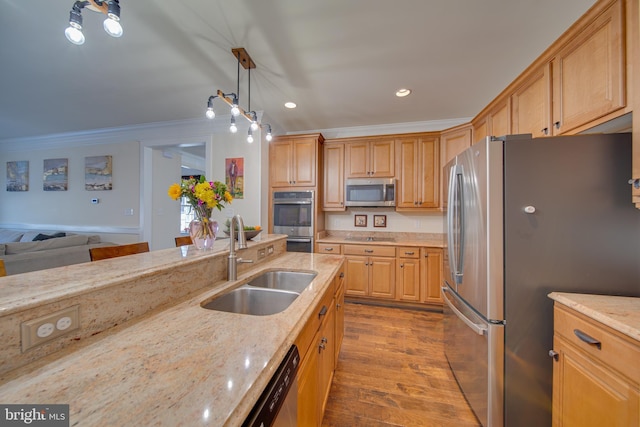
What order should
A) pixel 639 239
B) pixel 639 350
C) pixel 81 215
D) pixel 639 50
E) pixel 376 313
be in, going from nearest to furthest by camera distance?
pixel 639 350
pixel 639 50
pixel 639 239
pixel 376 313
pixel 81 215

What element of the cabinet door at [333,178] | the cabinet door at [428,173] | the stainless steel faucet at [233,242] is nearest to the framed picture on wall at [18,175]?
the cabinet door at [333,178]

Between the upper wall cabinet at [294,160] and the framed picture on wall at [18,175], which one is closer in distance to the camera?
the upper wall cabinet at [294,160]

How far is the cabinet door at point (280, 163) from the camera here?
342 cm

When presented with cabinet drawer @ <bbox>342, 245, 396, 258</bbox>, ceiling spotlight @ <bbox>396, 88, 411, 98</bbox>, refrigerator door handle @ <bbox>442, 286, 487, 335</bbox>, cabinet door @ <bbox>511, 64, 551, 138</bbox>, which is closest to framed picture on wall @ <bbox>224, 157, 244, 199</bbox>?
cabinet drawer @ <bbox>342, 245, 396, 258</bbox>

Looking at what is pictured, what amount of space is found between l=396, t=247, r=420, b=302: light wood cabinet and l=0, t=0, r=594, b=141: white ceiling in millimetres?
1885

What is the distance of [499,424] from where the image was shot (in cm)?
127

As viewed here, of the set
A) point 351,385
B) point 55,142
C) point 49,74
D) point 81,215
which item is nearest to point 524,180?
point 351,385

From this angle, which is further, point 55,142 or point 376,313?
point 55,142

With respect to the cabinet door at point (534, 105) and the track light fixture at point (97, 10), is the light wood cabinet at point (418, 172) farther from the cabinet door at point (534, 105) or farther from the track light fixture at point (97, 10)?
the track light fixture at point (97, 10)

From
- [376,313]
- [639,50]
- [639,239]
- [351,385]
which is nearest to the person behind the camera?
[639,50]

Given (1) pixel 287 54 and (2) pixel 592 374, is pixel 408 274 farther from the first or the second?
(1) pixel 287 54

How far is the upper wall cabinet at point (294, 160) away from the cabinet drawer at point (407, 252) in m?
1.51

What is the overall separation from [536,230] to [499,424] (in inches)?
43.5

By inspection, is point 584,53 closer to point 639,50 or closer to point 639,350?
point 639,50
